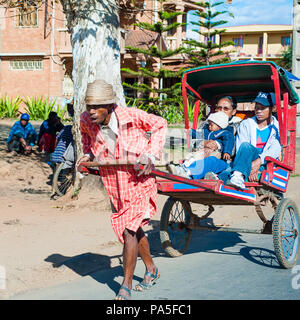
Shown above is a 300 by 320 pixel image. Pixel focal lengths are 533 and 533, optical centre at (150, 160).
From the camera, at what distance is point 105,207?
892 centimetres

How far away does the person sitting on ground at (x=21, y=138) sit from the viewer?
→ 514 inches

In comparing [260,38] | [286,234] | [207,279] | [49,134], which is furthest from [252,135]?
[260,38]

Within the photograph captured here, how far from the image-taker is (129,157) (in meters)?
4.83

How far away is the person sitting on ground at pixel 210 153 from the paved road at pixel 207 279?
1096 mm

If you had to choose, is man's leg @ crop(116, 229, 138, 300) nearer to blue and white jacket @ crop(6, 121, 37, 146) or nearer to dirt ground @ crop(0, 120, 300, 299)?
dirt ground @ crop(0, 120, 300, 299)

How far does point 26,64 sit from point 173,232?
25874 millimetres

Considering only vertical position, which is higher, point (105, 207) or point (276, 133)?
point (276, 133)

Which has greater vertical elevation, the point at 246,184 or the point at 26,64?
the point at 26,64

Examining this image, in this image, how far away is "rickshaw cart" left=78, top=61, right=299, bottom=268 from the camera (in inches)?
222

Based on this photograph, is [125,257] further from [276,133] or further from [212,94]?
[212,94]

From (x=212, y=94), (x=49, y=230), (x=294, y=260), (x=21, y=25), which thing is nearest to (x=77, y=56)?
(x=212, y=94)

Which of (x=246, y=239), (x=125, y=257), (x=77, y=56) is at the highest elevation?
(x=77, y=56)

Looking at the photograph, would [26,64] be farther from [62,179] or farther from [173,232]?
[173,232]

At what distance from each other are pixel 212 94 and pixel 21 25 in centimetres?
2491
